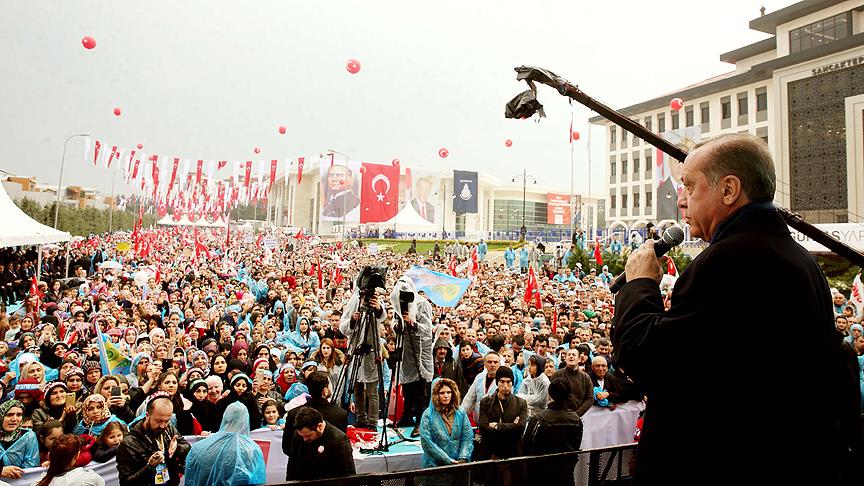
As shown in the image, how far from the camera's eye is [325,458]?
4004 mm

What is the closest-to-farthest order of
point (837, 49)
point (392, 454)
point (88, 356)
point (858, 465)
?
point (858, 465), point (392, 454), point (88, 356), point (837, 49)

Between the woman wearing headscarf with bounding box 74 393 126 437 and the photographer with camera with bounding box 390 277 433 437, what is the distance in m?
3.11

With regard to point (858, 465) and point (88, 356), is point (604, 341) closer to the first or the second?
point (858, 465)

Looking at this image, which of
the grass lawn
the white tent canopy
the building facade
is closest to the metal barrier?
the white tent canopy

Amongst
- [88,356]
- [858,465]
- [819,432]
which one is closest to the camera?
[819,432]

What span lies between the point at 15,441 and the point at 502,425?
4496mm

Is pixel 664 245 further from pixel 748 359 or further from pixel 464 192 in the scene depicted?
pixel 464 192

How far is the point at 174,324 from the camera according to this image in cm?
996

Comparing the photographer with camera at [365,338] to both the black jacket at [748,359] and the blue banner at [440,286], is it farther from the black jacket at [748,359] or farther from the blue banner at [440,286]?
the black jacket at [748,359]

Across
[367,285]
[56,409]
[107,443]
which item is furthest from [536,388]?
[56,409]

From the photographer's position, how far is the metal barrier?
10.9 feet

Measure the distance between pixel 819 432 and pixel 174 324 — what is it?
10.6 metres

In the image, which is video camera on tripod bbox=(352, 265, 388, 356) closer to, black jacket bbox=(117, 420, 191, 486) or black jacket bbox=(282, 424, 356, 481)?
black jacket bbox=(282, 424, 356, 481)

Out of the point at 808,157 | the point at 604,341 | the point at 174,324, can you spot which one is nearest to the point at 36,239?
the point at 174,324
